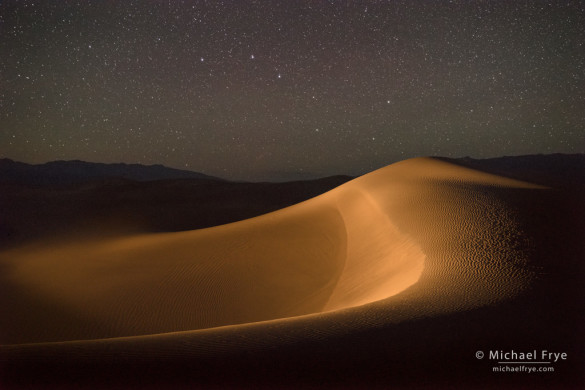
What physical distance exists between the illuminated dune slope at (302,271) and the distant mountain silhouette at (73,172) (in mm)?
55098

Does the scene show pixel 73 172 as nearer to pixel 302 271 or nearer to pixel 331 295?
pixel 302 271

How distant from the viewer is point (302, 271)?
419 inches

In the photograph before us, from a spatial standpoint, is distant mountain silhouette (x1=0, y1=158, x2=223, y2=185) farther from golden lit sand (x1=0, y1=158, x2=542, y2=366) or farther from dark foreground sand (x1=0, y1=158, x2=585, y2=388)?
dark foreground sand (x1=0, y1=158, x2=585, y2=388)

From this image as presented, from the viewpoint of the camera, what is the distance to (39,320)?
30.2 ft

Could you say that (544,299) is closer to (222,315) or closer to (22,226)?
(222,315)

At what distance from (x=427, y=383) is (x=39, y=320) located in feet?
30.7

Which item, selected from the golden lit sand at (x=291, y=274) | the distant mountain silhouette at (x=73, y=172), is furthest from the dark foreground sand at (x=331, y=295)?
the distant mountain silhouette at (x=73, y=172)

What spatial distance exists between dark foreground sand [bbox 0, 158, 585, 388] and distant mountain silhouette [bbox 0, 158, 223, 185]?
56.0 metres

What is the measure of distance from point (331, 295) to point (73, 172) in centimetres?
13353

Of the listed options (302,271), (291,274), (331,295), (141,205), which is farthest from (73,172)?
(331,295)

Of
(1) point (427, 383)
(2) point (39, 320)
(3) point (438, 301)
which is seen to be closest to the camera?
(1) point (427, 383)

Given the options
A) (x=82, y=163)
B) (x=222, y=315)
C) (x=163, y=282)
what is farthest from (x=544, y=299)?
(x=82, y=163)

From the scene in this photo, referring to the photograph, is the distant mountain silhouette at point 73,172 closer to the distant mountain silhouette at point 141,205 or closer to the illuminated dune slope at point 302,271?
the distant mountain silhouette at point 141,205

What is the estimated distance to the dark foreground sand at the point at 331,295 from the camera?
130 inches
